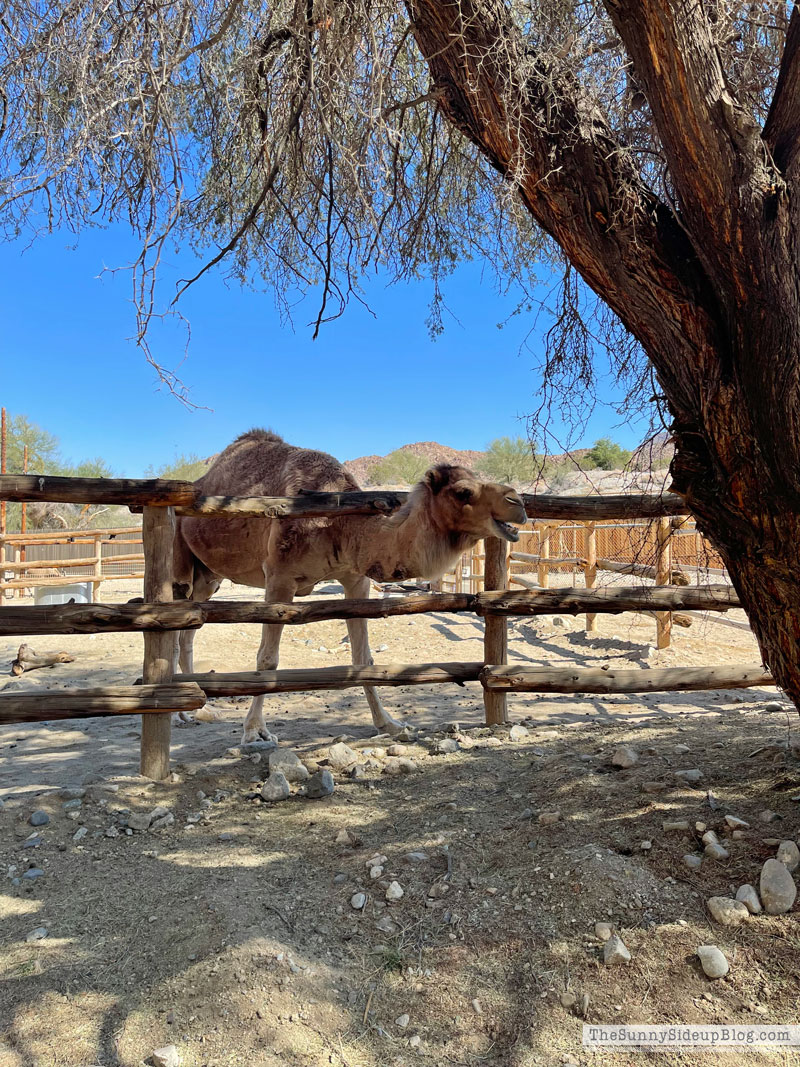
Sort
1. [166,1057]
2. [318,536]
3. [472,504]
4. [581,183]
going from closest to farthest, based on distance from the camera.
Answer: [166,1057] → [581,183] → [472,504] → [318,536]

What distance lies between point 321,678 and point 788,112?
378 cm

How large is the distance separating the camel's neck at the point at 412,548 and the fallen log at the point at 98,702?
1.62 meters

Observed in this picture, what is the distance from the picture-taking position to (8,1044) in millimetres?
2123

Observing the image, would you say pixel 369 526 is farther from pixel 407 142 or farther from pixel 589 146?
pixel 589 146

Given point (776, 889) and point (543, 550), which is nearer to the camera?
point (776, 889)

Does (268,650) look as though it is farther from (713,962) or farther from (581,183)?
(581,183)

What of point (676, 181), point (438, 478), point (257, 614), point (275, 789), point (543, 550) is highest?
point (676, 181)

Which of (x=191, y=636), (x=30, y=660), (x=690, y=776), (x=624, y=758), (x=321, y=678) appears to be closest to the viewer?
(x=690, y=776)

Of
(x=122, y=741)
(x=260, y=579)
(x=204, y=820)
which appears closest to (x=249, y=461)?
(x=260, y=579)

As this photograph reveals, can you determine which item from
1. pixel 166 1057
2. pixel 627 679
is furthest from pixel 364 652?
pixel 166 1057

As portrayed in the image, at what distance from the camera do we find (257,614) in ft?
14.5

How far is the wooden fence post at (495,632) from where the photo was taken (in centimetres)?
488

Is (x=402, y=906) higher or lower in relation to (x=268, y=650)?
lower

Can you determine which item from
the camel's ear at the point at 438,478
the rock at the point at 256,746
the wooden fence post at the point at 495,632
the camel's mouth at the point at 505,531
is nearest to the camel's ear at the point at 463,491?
the camel's ear at the point at 438,478
